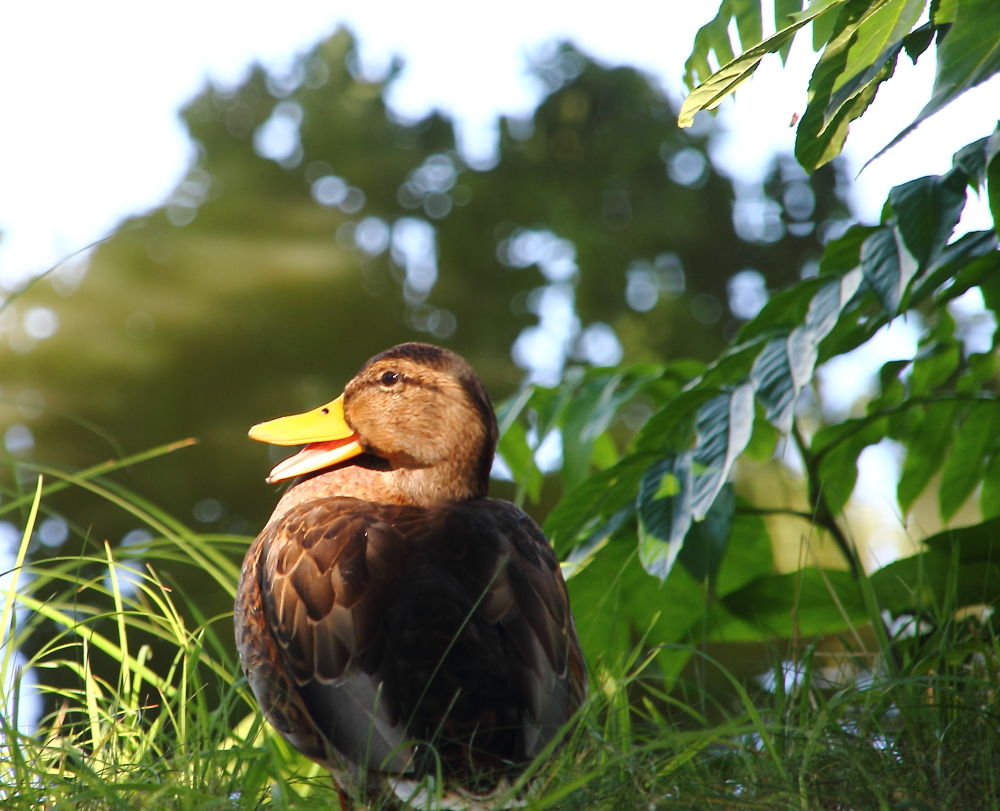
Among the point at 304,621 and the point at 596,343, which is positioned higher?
the point at 596,343

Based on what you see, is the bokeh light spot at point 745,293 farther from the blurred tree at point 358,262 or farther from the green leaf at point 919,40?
the green leaf at point 919,40

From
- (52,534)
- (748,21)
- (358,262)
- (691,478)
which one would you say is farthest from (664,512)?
(358,262)

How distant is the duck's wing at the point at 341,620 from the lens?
1002 millimetres

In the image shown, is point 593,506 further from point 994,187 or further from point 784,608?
point 994,187

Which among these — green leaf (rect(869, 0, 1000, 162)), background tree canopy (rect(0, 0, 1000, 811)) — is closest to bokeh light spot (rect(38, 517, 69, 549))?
background tree canopy (rect(0, 0, 1000, 811))

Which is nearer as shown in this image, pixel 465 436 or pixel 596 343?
pixel 465 436

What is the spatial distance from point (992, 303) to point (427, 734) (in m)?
1.00

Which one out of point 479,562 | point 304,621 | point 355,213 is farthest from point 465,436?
point 355,213

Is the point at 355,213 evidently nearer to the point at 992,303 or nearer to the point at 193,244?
the point at 193,244

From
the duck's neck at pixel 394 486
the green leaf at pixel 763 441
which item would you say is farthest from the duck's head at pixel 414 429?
the green leaf at pixel 763 441

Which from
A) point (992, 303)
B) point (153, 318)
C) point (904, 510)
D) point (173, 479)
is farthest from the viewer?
point (153, 318)

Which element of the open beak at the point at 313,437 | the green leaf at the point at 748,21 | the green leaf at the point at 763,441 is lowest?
the open beak at the point at 313,437

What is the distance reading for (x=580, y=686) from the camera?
3.78 ft

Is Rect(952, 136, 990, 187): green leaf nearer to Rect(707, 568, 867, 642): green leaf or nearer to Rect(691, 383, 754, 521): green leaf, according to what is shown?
Rect(691, 383, 754, 521): green leaf
